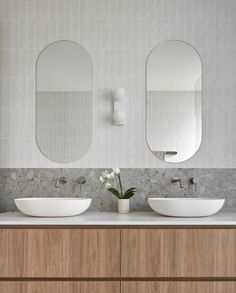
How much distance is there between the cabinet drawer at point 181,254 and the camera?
2377 millimetres

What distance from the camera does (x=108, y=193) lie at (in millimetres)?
3029

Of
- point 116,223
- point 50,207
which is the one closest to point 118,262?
point 116,223

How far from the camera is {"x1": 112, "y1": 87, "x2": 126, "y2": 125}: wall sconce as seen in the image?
2998 mm

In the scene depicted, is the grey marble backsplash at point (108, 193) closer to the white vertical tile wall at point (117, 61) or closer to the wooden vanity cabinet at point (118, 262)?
the white vertical tile wall at point (117, 61)

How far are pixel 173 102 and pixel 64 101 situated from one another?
80 cm

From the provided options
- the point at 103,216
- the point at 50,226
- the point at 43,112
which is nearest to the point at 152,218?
the point at 103,216

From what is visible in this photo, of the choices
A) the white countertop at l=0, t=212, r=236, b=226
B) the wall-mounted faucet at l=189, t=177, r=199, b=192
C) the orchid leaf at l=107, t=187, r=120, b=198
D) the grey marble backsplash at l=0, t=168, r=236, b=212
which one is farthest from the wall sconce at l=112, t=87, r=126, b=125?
the white countertop at l=0, t=212, r=236, b=226

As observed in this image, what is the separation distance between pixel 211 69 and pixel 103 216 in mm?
1339

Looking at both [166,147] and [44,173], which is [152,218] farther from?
[44,173]

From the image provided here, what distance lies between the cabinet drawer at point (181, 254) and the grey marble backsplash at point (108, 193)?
0.64m

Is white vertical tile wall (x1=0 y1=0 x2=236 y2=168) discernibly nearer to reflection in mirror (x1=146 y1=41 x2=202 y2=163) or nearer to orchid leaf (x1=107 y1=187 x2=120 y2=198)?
reflection in mirror (x1=146 y1=41 x2=202 y2=163)

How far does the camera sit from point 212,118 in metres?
3.06

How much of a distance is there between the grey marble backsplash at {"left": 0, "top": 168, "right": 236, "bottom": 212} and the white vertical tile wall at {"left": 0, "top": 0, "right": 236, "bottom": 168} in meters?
0.06

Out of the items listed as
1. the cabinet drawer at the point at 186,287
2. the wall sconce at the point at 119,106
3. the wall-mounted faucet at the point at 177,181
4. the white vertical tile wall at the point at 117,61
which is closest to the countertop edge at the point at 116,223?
the cabinet drawer at the point at 186,287
